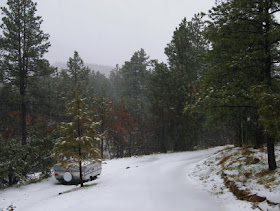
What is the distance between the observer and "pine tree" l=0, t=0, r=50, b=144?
1875 cm

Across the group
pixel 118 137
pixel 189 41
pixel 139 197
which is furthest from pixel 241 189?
pixel 118 137

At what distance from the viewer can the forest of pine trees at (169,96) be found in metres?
8.62

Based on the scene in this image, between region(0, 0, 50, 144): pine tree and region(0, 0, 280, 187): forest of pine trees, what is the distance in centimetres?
7

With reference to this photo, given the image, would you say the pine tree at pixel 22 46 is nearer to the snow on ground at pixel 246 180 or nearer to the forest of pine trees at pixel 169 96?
the forest of pine trees at pixel 169 96

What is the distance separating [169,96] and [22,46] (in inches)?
571

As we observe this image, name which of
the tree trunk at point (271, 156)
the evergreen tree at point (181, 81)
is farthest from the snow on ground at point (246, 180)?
the evergreen tree at point (181, 81)

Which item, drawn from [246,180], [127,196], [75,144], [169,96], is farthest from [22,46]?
[246,180]

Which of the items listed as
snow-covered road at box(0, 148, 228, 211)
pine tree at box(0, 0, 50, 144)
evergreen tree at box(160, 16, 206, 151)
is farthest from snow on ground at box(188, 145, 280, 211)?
pine tree at box(0, 0, 50, 144)

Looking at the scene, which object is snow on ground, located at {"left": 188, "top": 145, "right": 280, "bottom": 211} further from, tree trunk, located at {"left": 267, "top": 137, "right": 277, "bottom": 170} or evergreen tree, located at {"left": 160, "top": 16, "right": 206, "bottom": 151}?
evergreen tree, located at {"left": 160, "top": 16, "right": 206, "bottom": 151}

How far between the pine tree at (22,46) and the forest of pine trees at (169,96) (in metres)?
0.07

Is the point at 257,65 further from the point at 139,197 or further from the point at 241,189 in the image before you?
the point at 139,197

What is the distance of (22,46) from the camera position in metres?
19.1

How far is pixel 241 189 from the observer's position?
295 inches

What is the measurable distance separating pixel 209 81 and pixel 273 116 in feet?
13.8
